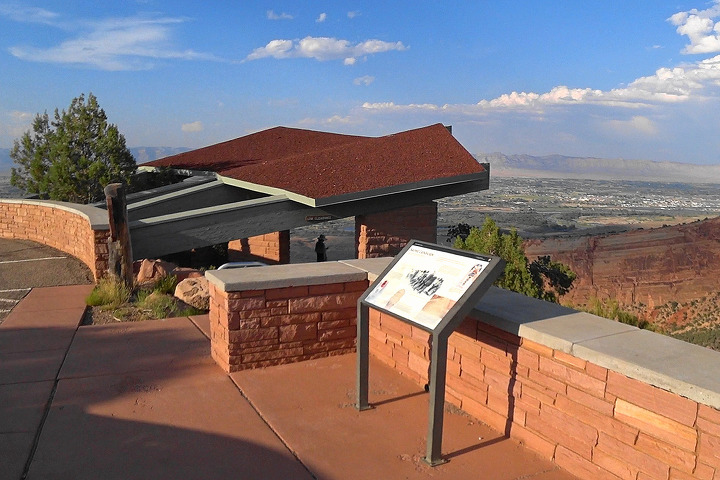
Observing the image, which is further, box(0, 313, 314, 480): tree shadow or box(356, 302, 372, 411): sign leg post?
box(356, 302, 372, 411): sign leg post

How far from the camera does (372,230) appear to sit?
1294cm

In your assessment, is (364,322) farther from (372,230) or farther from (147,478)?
(372,230)

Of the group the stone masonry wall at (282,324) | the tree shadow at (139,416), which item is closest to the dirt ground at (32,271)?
the tree shadow at (139,416)

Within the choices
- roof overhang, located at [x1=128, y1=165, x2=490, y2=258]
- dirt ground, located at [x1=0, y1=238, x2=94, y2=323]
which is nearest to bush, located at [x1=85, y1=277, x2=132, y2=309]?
dirt ground, located at [x1=0, y1=238, x2=94, y2=323]

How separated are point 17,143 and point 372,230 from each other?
14392mm

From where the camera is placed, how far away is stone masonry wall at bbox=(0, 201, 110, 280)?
10062 millimetres

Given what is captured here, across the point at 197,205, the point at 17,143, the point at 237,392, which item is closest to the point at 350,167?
the point at 197,205

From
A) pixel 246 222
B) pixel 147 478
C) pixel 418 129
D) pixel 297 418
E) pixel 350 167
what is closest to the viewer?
pixel 147 478

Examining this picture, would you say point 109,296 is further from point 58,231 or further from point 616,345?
point 616,345

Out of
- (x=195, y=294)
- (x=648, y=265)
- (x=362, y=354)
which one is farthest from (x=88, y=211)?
(x=648, y=265)

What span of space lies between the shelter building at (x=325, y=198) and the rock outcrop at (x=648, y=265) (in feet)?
30.3

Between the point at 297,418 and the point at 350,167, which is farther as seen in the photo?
the point at 350,167

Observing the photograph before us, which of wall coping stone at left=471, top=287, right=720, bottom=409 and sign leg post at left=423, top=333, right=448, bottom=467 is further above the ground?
wall coping stone at left=471, top=287, right=720, bottom=409

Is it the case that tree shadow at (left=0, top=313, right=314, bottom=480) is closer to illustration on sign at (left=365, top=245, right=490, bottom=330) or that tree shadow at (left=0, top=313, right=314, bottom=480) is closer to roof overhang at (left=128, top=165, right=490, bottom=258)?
illustration on sign at (left=365, top=245, right=490, bottom=330)
